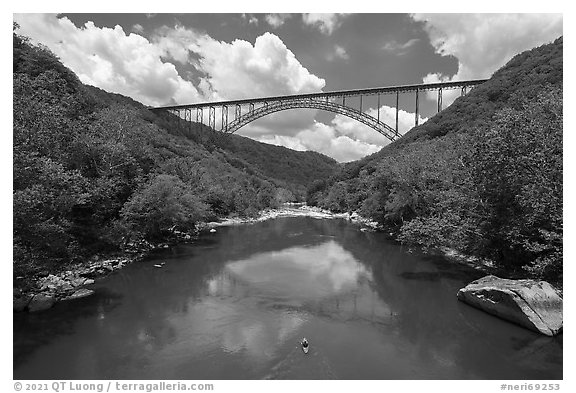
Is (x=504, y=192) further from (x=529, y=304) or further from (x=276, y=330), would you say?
(x=276, y=330)

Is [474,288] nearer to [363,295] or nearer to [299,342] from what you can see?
[363,295]

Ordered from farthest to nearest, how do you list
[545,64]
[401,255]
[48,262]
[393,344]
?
[545,64]
[401,255]
[48,262]
[393,344]

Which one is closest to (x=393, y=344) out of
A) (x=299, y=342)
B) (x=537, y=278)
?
(x=299, y=342)

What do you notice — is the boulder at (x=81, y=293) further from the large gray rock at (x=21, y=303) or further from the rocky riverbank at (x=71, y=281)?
the large gray rock at (x=21, y=303)

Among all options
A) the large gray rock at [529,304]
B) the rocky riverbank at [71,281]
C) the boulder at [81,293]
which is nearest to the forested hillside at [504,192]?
the large gray rock at [529,304]

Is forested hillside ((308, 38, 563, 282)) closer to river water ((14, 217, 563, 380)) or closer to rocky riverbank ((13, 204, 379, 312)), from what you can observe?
river water ((14, 217, 563, 380))

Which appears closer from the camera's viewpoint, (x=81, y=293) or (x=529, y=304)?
(x=529, y=304)

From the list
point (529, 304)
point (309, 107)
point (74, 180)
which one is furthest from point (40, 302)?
point (309, 107)
